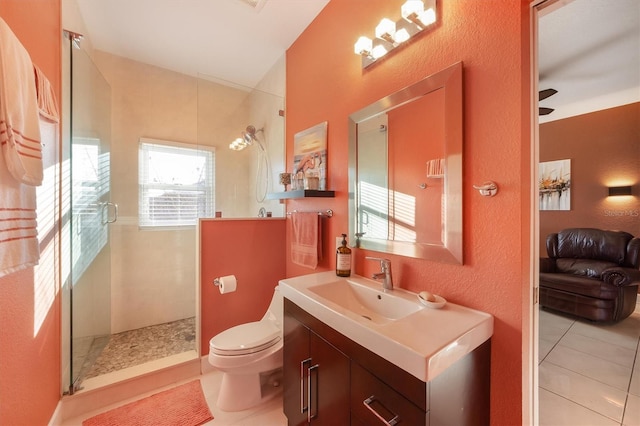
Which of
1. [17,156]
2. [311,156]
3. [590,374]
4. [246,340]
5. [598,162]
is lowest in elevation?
[590,374]

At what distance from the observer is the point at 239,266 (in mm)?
2156

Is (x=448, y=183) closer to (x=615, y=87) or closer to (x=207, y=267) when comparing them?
(x=207, y=267)

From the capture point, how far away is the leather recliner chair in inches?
99.7

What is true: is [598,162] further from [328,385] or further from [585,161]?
[328,385]

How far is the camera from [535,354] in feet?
3.01

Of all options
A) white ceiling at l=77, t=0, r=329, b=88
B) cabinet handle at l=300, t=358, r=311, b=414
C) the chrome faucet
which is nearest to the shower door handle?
white ceiling at l=77, t=0, r=329, b=88

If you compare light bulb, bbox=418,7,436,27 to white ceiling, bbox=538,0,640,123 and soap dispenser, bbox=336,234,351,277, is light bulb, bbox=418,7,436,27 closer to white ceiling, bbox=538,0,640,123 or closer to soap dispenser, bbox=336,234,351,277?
white ceiling, bbox=538,0,640,123

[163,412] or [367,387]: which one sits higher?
[367,387]

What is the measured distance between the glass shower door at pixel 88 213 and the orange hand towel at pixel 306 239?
1.58 m

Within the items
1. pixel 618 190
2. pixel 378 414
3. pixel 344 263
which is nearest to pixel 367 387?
pixel 378 414

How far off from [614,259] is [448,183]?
11.4 feet

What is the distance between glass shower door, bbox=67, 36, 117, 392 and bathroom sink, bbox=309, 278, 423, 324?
1.79 meters

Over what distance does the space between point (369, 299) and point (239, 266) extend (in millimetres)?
1277

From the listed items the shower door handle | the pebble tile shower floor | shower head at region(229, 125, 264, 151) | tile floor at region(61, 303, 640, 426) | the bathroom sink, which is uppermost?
shower head at region(229, 125, 264, 151)
